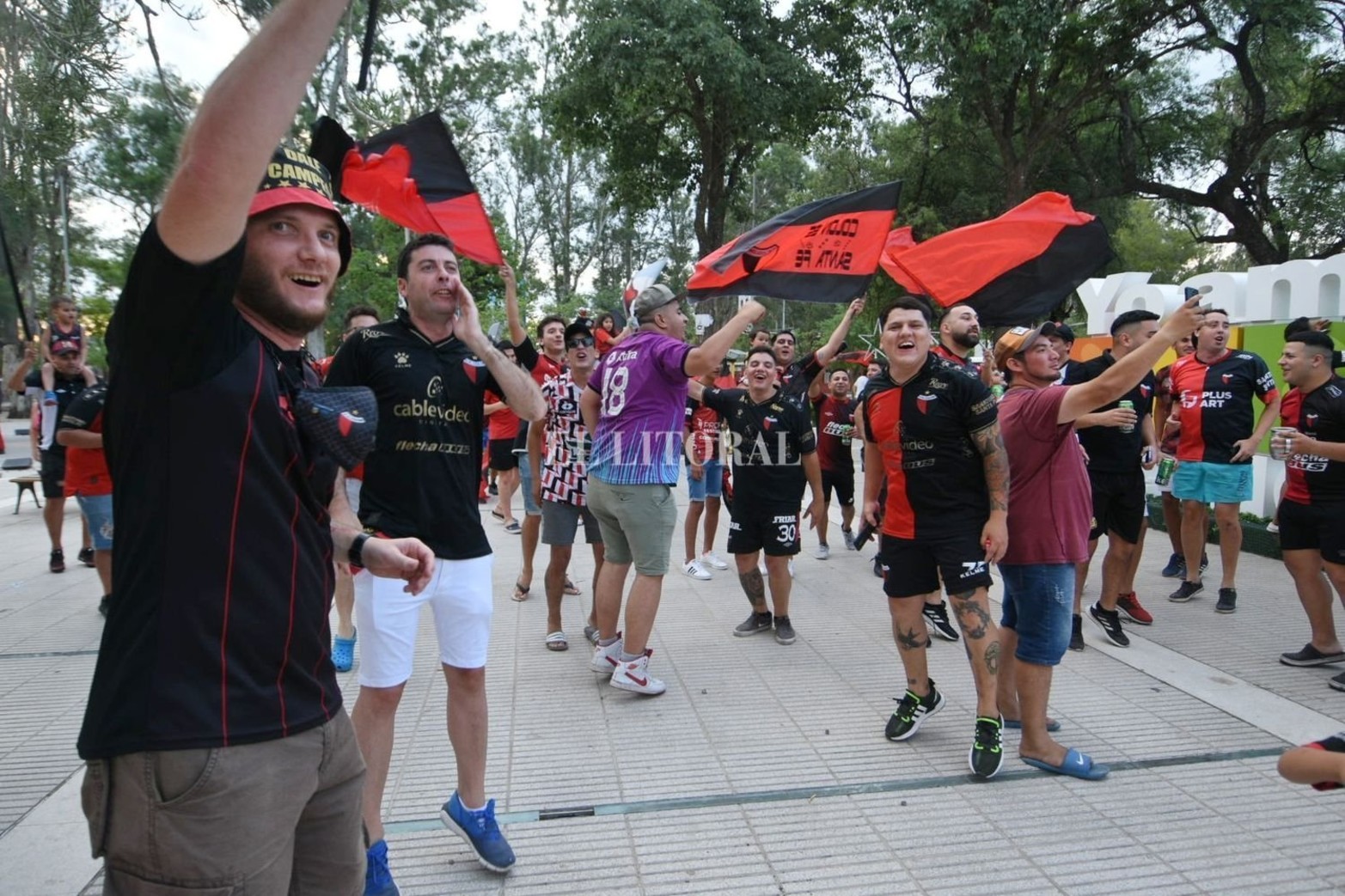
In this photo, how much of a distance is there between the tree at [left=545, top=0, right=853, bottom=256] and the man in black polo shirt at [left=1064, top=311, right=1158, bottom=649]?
13.2m

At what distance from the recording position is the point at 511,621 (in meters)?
6.22

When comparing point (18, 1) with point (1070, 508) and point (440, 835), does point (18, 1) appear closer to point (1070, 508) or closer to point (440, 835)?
point (440, 835)

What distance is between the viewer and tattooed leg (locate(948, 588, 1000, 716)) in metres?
3.83

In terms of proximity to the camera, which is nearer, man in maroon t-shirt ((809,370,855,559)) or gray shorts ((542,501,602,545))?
gray shorts ((542,501,602,545))

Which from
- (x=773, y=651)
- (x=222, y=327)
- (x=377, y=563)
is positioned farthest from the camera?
(x=773, y=651)

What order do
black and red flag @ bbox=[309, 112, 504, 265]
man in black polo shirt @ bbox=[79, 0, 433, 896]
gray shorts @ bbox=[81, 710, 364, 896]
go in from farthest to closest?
black and red flag @ bbox=[309, 112, 504, 265] → gray shorts @ bbox=[81, 710, 364, 896] → man in black polo shirt @ bbox=[79, 0, 433, 896]

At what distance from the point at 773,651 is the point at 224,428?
453cm

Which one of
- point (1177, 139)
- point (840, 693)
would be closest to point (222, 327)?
point (840, 693)

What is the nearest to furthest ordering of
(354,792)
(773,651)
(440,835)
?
(354,792) < (440,835) < (773,651)

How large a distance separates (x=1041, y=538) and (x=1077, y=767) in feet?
3.18

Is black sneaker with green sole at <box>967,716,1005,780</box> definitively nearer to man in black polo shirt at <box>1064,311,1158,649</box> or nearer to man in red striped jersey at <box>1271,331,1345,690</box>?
man in black polo shirt at <box>1064,311,1158,649</box>

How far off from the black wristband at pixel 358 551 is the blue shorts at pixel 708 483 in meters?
6.29

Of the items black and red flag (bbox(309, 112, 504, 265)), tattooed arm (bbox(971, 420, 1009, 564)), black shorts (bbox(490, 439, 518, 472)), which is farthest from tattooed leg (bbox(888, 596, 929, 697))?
black shorts (bbox(490, 439, 518, 472))

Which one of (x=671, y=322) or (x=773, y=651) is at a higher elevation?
(x=671, y=322)
